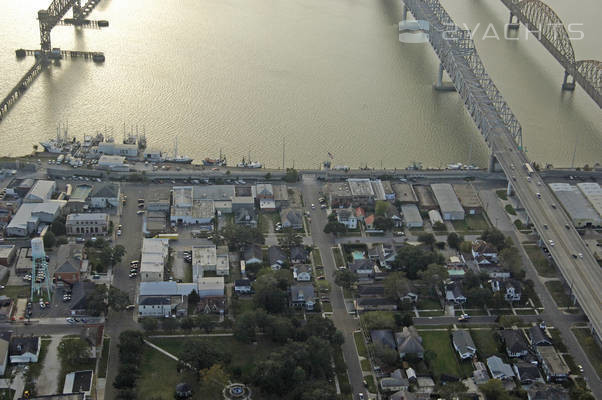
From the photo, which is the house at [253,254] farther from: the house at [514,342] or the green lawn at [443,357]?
the house at [514,342]

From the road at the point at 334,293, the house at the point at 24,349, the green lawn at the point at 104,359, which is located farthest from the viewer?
the road at the point at 334,293

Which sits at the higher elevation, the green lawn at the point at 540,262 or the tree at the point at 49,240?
the tree at the point at 49,240

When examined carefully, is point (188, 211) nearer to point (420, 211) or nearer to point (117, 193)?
point (117, 193)

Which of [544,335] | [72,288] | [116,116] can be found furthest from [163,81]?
[544,335]

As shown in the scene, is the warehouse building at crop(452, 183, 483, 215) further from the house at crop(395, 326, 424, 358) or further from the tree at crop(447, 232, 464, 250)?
the house at crop(395, 326, 424, 358)

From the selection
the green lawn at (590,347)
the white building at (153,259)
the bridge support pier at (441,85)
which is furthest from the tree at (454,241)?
the bridge support pier at (441,85)

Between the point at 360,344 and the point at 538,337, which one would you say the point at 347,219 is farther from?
the point at 538,337

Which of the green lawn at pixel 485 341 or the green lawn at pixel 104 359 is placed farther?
the green lawn at pixel 485 341
